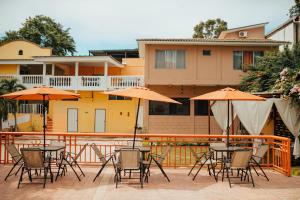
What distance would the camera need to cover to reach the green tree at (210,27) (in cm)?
4494

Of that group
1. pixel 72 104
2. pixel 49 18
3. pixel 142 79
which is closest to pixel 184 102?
pixel 142 79

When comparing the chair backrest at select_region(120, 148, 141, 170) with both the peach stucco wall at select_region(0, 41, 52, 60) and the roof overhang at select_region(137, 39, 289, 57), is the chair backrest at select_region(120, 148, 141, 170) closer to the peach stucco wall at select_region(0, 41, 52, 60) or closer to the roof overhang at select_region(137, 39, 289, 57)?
the roof overhang at select_region(137, 39, 289, 57)

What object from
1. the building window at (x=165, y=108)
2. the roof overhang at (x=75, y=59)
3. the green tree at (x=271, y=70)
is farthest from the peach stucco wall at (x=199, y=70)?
the roof overhang at (x=75, y=59)

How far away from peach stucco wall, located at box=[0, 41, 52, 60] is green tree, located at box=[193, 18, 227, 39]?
24.2 metres

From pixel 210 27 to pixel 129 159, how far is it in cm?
4129

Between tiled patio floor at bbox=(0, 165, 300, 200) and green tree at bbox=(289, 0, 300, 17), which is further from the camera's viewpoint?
green tree at bbox=(289, 0, 300, 17)

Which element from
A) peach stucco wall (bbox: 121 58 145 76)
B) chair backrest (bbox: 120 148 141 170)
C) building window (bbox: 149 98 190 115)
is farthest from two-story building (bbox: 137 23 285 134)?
chair backrest (bbox: 120 148 141 170)

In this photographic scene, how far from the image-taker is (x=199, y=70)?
21641 mm

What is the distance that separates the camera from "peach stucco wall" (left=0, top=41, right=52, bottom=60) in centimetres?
3039

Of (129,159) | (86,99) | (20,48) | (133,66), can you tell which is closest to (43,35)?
(20,48)

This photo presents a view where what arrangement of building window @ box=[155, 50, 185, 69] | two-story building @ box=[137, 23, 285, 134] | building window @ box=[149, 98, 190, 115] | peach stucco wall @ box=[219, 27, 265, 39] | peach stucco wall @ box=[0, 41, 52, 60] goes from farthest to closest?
1. peach stucco wall @ box=[0, 41, 52, 60]
2. peach stucco wall @ box=[219, 27, 265, 39]
3. building window @ box=[149, 98, 190, 115]
4. building window @ box=[155, 50, 185, 69]
5. two-story building @ box=[137, 23, 285, 134]

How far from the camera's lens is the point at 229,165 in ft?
25.5

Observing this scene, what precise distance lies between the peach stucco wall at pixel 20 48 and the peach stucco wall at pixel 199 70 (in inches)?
551

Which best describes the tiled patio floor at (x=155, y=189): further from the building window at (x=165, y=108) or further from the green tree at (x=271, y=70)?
the building window at (x=165, y=108)
